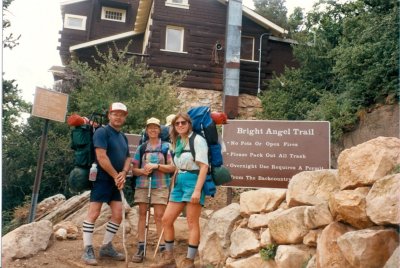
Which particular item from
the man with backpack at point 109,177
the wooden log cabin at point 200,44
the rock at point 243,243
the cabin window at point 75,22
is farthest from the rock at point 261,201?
the cabin window at point 75,22

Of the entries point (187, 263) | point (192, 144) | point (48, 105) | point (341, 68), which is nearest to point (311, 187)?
point (192, 144)

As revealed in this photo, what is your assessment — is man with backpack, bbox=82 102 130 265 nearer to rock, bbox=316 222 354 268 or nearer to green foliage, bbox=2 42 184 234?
rock, bbox=316 222 354 268

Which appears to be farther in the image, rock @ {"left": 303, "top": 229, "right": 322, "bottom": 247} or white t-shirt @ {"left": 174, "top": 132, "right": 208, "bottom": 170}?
white t-shirt @ {"left": 174, "top": 132, "right": 208, "bottom": 170}

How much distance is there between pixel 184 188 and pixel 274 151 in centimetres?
194

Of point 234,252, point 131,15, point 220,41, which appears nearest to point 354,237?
point 234,252

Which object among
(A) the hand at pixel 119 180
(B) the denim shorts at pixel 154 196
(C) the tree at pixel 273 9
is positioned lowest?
(B) the denim shorts at pixel 154 196

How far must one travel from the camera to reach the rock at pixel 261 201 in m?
4.99

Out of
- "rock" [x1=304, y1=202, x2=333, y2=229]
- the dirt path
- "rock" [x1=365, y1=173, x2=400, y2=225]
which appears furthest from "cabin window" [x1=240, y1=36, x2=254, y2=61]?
"rock" [x1=365, y1=173, x2=400, y2=225]

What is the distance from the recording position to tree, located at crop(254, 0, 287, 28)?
25.0 metres

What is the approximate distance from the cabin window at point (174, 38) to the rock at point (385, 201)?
14602mm

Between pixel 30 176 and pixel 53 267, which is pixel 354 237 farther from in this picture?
pixel 30 176

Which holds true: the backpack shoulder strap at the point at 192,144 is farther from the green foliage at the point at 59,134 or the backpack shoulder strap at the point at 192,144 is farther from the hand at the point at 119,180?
the green foliage at the point at 59,134

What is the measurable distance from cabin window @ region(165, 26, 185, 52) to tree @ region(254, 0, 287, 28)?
874 centimetres

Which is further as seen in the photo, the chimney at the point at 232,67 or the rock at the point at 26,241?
the chimney at the point at 232,67
